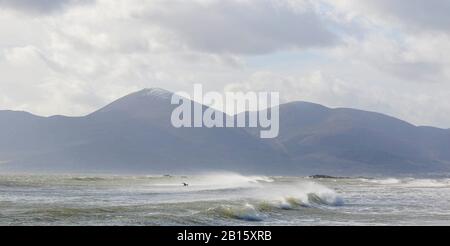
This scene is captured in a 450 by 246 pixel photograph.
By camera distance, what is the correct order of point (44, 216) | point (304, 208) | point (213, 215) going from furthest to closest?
point (304, 208) < point (213, 215) < point (44, 216)

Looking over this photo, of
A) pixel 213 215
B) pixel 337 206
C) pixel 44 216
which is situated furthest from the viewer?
pixel 337 206

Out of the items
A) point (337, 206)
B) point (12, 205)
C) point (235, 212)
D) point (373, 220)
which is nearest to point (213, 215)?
point (235, 212)

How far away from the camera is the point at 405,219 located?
42.6m

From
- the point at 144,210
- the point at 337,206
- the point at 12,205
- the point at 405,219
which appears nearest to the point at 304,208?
the point at 337,206

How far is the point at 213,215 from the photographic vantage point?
132 ft

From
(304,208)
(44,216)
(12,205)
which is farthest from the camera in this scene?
(304,208)
